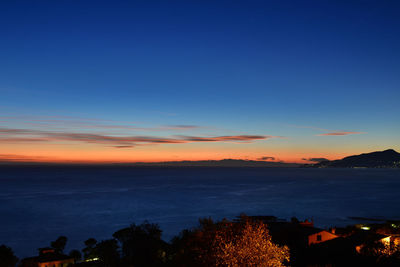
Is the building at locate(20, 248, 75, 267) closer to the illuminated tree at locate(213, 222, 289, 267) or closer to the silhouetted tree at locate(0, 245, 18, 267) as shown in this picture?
the silhouetted tree at locate(0, 245, 18, 267)

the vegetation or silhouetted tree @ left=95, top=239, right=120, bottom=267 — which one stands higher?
the vegetation

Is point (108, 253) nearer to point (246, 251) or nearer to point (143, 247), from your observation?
point (143, 247)

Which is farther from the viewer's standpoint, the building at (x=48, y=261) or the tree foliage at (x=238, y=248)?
the building at (x=48, y=261)

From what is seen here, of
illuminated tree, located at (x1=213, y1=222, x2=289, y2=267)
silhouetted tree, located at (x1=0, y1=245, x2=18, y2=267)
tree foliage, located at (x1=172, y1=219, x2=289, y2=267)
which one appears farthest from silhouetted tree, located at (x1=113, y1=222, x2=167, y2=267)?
illuminated tree, located at (x1=213, y1=222, x2=289, y2=267)

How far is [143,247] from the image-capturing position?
125 feet

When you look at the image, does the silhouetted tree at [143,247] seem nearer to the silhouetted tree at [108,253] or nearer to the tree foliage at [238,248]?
the silhouetted tree at [108,253]

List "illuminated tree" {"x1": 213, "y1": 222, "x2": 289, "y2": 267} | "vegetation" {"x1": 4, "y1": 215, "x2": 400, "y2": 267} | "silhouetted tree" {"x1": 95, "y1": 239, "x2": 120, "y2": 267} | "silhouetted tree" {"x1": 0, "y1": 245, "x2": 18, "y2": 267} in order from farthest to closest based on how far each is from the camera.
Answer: "silhouetted tree" {"x1": 95, "y1": 239, "x2": 120, "y2": 267}, "silhouetted tree" {"x1": 0, "y1": 245, "x2": 18, "y2": 267}, "vegetation" {"x1": 4, "y1": 215, "x2": 400, "y2": 267}, "illuminated tree" {"x1": 213, "y1": 222, "x2": 289, "y2": 267}

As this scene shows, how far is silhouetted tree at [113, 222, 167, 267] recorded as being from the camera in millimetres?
34375

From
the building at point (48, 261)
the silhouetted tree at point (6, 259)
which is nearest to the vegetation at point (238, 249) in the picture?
the silhouetted tree at point (6, 259)

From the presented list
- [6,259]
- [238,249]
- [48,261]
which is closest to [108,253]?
[48,261]

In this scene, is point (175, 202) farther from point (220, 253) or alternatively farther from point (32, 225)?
point (220, 253)

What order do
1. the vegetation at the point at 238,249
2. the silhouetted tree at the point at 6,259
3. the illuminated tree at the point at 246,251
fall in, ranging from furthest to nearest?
the silhouetted tree at the point at 6,259 < the vegetation at the point at 238,249 < the illuminated tree at the point at 246,251

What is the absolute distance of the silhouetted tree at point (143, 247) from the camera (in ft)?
113

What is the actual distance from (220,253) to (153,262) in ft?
60.3
